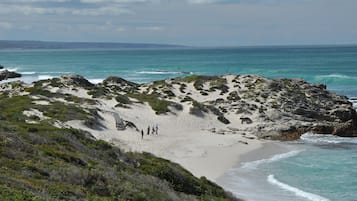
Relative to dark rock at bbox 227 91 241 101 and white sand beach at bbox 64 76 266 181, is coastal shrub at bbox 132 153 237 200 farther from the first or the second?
dark rock at bbox 227 91 241 101

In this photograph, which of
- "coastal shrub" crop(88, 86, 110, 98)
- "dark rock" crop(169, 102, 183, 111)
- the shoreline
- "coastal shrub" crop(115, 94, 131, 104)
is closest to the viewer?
the shoreline

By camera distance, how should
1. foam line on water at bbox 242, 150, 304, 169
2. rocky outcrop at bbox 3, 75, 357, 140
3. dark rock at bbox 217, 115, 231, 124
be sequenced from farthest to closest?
1. dark rock at bbox 217, 115, 231, 124
2. rocky outcrop at bbox 3, 75, 357, 140
3. foam line on water at bbox 242, 150, 304, 169

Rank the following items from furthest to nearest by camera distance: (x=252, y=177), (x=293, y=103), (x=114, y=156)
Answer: (x=293, y=103)
(x=252, y=177)
(x=114, y=156)

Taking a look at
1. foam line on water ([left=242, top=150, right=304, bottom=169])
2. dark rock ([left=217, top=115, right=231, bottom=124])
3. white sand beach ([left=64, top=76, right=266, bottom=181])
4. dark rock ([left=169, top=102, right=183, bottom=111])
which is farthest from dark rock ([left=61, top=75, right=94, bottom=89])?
foam line on water ([left=242, top=150, right=304, bottom=169])

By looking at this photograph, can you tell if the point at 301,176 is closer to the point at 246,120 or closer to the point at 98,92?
the point at 246,120

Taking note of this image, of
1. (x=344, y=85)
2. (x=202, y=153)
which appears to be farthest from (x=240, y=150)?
(x=344, y=85)

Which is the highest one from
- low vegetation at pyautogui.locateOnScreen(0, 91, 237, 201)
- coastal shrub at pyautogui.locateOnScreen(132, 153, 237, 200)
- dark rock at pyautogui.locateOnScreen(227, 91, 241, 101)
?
low vegetation at pyautogui.locateOnScreen(0, 91, 237, 201)

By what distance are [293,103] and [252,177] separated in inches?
894

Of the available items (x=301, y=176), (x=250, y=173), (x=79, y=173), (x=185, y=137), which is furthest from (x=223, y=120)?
(x=79, y=173)

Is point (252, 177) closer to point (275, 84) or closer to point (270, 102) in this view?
point (270, 102)

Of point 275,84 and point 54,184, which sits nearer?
point 54,184

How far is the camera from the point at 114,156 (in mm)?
19266

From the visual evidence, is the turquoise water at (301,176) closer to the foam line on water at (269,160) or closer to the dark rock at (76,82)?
the foam line on water at (269,160)

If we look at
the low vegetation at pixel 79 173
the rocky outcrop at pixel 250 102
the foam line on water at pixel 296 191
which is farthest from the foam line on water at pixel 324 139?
the low vegetation at pixel 79 173
